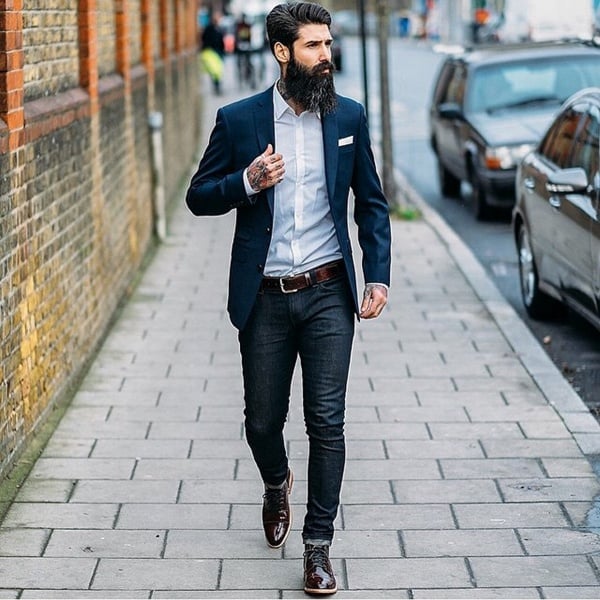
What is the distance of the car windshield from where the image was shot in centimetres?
1612

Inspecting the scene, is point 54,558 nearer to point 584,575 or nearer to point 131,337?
point 584,575

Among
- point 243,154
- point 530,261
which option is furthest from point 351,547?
point 530,261

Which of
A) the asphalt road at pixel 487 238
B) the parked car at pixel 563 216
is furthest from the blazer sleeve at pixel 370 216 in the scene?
the parked car at pixel 563 216

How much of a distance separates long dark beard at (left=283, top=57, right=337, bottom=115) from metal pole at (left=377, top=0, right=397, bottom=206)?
1042 cm

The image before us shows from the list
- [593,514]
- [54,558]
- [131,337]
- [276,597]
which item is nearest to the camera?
[276,597]

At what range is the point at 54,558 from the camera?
550 cm

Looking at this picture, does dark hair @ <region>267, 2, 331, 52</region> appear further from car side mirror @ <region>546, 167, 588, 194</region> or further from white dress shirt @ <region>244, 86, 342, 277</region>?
car side mirror @ <region>546, 167, 588, 194</region>

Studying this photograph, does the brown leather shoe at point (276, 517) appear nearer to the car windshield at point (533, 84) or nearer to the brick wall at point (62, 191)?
the brick wall at point (62, 191)

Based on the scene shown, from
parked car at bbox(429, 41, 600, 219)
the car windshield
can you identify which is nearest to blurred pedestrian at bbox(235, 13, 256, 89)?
parked car at bbox(429, 41, 600, 219)

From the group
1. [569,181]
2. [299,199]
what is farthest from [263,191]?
[569,181]

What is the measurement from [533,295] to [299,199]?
5.50 meters

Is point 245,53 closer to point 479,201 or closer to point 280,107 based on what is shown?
point 479,201

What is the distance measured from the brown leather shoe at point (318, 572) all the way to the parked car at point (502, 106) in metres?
10.1

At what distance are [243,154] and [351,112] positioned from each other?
0.40 meters
